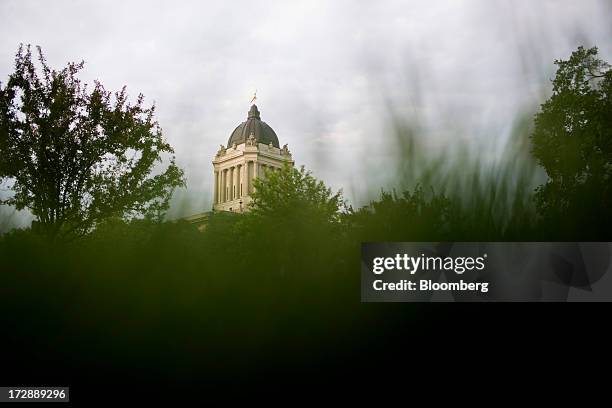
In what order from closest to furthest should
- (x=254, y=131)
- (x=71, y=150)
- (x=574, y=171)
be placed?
Answer: (x=574, y=171)
(x=71, y=150)
(x=254, y=131)

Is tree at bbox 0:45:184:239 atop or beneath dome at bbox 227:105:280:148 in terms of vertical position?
beneath

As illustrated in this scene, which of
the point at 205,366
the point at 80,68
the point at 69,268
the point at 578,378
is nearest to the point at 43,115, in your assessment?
the point at 80,68

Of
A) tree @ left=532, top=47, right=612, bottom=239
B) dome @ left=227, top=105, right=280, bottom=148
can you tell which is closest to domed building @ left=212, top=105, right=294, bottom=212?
tree @ left=532, top=47, right=612, bottom=239

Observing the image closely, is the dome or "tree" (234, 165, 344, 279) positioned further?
the dome

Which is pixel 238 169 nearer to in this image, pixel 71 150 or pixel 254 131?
pixel 71 150

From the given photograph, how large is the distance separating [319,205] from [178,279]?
1643mm

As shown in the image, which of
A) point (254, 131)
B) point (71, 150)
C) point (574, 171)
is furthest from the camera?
point (254, 131)

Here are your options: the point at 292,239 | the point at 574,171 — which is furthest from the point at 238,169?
the point at 574,171

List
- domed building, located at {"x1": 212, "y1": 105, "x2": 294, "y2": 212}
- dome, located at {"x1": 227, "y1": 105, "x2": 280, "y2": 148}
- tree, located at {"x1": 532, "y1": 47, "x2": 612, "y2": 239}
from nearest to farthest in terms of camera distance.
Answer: tree, located at {"x1": 532, "y1": 47, "x2": 612, "y2": 239}
domed building, located at {"x1": 212, "y1": 105, "x2": 294, "y2": 212}
dome, located at {"x1": 227, "y1": 105, "x2": 280, "y2": 148}

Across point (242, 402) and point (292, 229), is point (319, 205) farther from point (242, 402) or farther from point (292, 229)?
point (242, 402)

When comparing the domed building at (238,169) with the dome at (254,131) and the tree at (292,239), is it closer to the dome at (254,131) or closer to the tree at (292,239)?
the tree at (292,239)

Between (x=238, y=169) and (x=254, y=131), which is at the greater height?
(x=254, y=131)

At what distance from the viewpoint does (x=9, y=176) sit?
11711 millimetres

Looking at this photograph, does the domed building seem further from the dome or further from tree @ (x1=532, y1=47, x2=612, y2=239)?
the dome
